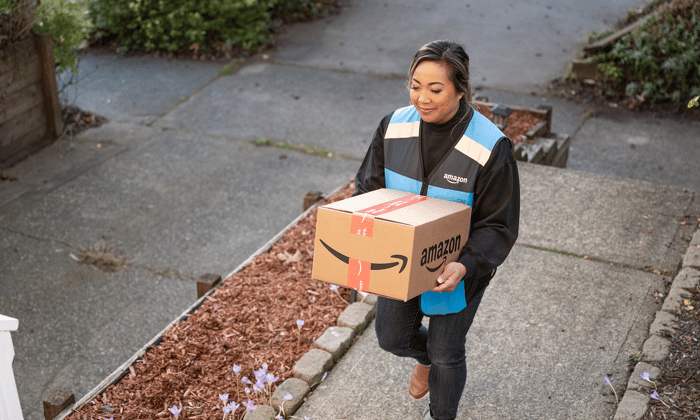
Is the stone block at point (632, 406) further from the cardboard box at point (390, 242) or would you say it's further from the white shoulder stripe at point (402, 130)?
the white shoulder stripe at point (402, 130)

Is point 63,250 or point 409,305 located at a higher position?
point 409,305

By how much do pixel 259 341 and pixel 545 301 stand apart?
1783 mm

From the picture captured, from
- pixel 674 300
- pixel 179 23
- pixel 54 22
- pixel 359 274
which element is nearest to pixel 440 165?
pixel 359 274

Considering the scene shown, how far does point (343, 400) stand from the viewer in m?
3.37

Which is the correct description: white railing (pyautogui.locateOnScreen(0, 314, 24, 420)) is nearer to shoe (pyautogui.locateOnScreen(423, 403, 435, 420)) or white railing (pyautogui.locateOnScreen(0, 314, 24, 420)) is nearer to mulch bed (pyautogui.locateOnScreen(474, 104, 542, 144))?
shoe (pyautogui.locateOnScreen(423, 403, 435, 420))

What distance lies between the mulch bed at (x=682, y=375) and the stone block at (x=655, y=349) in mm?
28

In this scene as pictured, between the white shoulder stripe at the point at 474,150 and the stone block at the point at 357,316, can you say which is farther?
the stone block at the point at 357,316

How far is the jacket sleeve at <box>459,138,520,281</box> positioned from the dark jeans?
0.88 feet

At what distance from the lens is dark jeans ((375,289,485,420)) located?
276cm

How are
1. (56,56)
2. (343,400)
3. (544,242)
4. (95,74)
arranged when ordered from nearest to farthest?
(343,400) < (544,242) < (56,56) < (95,74)

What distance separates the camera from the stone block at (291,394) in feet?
10.7

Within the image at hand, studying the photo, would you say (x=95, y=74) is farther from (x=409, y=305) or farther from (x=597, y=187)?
(x=409, y=305)

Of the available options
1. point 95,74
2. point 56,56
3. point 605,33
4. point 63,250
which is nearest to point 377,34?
point 605,33

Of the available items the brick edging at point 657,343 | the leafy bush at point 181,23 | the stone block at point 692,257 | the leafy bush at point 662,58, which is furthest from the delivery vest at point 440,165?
the leafy bush at point 181,23
